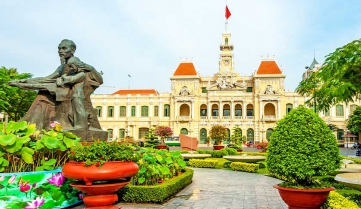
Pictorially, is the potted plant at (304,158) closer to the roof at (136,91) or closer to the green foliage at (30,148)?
the green foliage at (30,148)

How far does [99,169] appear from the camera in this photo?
4.55m

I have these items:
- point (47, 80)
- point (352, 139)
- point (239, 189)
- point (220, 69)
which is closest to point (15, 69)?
point (47, 80)

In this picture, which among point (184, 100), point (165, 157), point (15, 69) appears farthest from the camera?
point (184, 100)

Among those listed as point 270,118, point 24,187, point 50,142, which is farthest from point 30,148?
point 270,118

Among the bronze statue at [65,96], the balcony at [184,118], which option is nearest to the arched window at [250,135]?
the balcony at [184,118]

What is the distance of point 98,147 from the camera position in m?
4.76

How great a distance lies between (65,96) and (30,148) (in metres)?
2.26

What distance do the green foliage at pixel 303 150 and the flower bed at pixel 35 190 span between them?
342 cm

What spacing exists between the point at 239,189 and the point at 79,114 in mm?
4448

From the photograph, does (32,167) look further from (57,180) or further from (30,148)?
(57,180)

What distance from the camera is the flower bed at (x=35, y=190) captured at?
4.66 metres

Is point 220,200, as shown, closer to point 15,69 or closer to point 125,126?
point 15,69

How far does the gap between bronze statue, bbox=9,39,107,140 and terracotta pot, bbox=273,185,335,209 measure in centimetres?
437

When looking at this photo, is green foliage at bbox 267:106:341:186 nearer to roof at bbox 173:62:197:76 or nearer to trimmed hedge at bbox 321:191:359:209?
trimmed hedge at bbox 321:191:359:209
